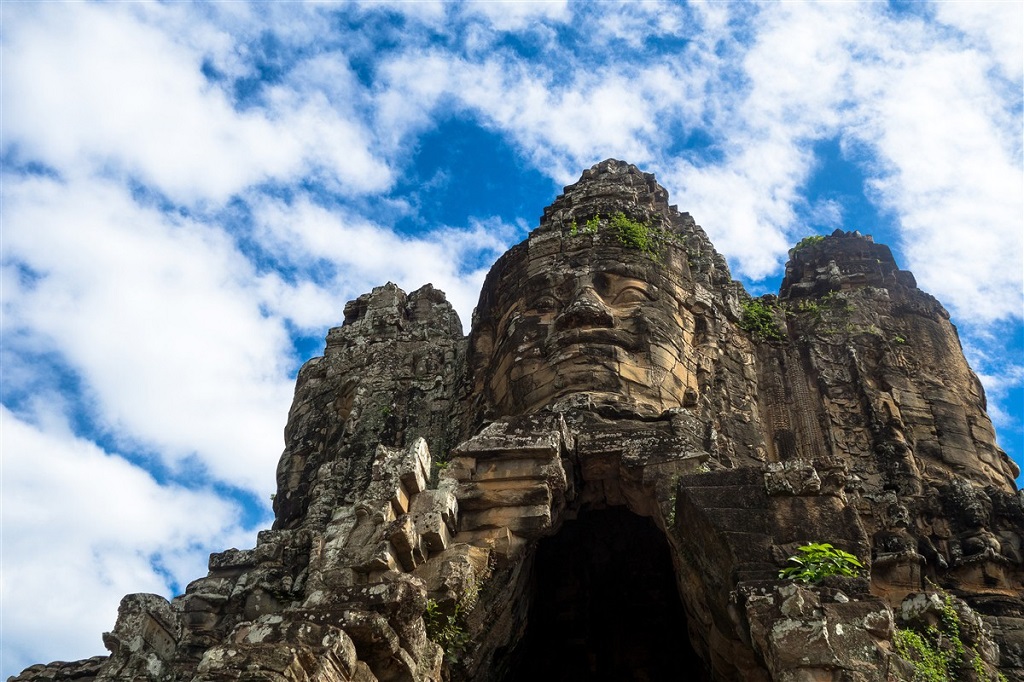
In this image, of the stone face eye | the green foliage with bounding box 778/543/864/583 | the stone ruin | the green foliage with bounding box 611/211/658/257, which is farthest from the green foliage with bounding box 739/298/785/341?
the green foliage with bounding box 778/543/864/583

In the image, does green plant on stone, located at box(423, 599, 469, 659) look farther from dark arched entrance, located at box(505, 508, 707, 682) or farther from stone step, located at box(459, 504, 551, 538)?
dark arched entrance, located at box(505, 508, 707, 682)

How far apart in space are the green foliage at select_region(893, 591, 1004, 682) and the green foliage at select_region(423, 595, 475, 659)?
431 cm

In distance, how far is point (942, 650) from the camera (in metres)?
10.7

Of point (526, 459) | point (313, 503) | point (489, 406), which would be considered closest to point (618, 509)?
point (489, 406)

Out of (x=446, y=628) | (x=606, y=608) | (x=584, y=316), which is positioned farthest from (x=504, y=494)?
(x=584, y=316)

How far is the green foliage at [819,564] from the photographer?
1048 cm

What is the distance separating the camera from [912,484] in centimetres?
1602

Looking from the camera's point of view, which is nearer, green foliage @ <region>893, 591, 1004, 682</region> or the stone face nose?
green foliage @ <region>893, 591, 1004, 682</region>

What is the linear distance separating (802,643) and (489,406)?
7.79 m

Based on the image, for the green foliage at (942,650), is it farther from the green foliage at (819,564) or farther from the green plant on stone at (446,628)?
the green plant on stone at (446,628)

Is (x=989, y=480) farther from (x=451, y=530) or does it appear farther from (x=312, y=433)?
(x=312, y=433)

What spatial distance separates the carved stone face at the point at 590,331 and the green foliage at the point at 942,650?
493 centimetres

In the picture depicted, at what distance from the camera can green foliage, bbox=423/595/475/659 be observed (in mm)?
11156

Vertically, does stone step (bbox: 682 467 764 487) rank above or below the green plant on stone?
above
